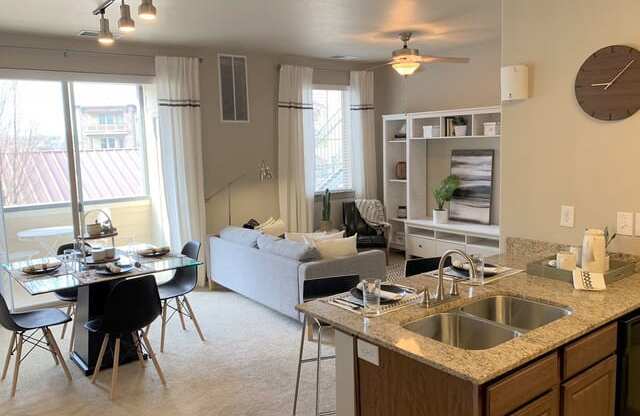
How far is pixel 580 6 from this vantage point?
9.46 ft

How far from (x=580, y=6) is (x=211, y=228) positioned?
463cm

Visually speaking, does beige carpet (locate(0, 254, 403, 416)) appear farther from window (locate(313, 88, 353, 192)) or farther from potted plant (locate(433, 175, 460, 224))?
window (locate(313, 88, 353, 192))

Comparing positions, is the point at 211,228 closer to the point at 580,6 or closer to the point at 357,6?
the point at 357,6

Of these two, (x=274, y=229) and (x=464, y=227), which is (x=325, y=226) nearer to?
(x=274, y=229)

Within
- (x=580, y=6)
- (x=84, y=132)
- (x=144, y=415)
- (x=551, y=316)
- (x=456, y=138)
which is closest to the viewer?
(x=551, y=316)

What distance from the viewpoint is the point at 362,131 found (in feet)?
24.7

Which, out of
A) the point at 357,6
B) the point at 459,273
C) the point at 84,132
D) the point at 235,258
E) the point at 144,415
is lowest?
the point at 144,415

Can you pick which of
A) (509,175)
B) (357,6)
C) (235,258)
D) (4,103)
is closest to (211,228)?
(235,258)

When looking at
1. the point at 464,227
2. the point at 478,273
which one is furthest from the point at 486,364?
the point at 464,227

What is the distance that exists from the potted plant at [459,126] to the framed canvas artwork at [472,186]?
37 cm

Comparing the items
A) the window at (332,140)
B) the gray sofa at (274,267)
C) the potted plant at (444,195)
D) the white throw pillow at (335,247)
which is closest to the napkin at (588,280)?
the gray sofa at (274,267)

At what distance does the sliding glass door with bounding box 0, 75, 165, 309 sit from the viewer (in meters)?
5.26

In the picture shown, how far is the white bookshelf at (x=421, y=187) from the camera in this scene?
6262mm

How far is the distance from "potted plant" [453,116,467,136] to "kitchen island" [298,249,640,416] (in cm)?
400
